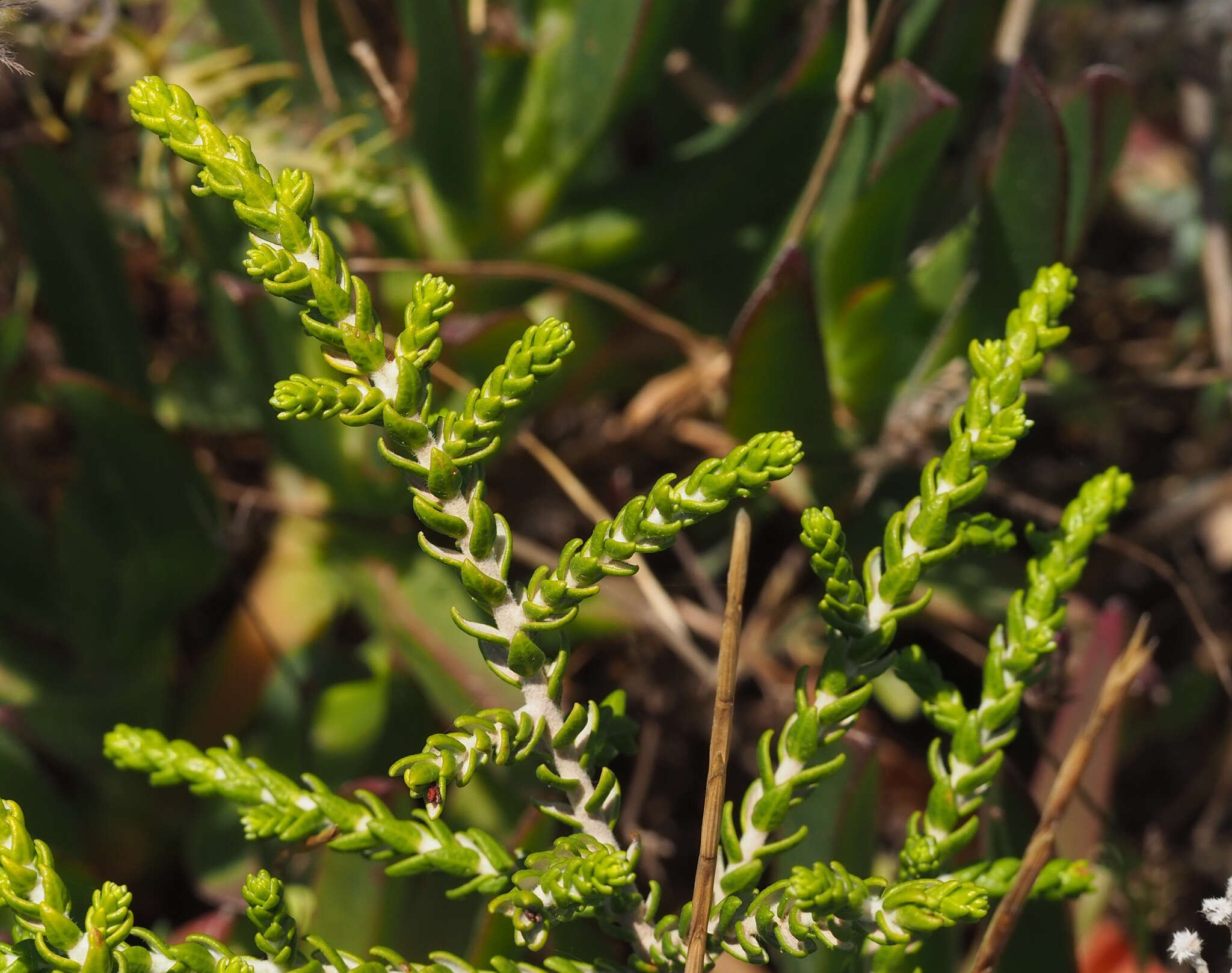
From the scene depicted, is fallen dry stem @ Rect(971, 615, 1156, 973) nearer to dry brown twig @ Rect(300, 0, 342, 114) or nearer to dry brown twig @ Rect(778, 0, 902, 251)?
dry brown twig @ Rect(778, 0, 902, 251)

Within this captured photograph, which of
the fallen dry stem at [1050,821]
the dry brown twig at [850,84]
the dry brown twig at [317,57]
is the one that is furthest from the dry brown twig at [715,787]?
the dry brown twig at [317,57]

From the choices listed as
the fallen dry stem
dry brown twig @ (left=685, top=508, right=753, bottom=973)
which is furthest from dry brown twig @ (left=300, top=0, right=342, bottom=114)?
the fallen dry stem

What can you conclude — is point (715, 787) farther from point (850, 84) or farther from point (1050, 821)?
point (850, 84)

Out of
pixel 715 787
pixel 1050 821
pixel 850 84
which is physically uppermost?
pixel 850 84

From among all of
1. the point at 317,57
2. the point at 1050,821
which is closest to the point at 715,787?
the point at 1050,821

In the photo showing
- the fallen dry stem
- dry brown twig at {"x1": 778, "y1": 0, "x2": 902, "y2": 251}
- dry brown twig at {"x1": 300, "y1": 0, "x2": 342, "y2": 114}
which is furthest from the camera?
dry brown twig at {"x1": 300, "y1": 0, "x2": 342, "y2": 114}

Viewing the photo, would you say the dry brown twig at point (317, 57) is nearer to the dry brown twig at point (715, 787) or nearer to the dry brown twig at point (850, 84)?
the dry brown twig at point (850, 84)
